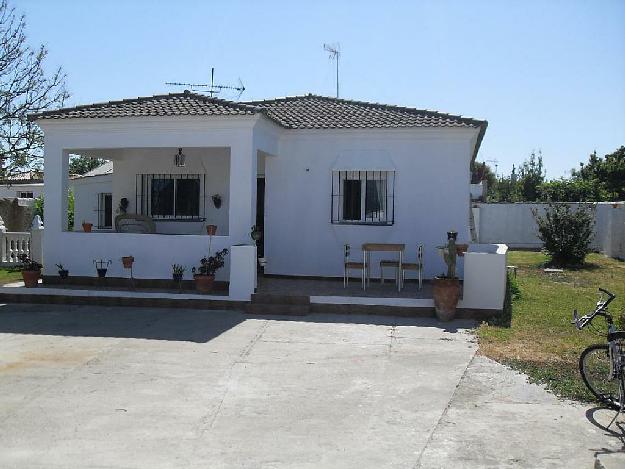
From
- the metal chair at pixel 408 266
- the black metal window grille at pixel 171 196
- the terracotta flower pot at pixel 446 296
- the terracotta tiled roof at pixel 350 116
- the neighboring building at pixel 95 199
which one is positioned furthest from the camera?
the neighboring building at pixel 95 199

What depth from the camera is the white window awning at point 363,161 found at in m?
14.1

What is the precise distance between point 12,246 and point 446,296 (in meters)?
14.6

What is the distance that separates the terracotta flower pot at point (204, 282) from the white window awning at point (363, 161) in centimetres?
385

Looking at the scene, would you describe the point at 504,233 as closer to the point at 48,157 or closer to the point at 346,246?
the point at 346,246

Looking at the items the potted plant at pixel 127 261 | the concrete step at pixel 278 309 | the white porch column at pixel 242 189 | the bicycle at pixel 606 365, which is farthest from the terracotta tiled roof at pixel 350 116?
the bicycle at pixel 606 365

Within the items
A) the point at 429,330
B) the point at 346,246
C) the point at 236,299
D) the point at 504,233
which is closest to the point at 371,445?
the point at 429,330

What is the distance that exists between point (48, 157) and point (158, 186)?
2.89 metres

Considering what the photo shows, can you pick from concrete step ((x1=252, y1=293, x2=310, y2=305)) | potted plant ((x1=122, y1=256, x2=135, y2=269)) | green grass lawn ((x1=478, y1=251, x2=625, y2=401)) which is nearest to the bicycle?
green grass lawn ((x1=478, y1=251, x2=625, y2=401))

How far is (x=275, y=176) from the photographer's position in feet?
48.3

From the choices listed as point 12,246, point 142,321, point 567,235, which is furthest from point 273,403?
point 567,235

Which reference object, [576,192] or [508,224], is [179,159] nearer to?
[508,224]

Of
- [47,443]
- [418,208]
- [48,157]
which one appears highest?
[48,157]

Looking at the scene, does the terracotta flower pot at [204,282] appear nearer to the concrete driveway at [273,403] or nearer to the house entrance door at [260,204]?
the concrete driveway at [273,403]

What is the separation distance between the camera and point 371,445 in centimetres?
561
